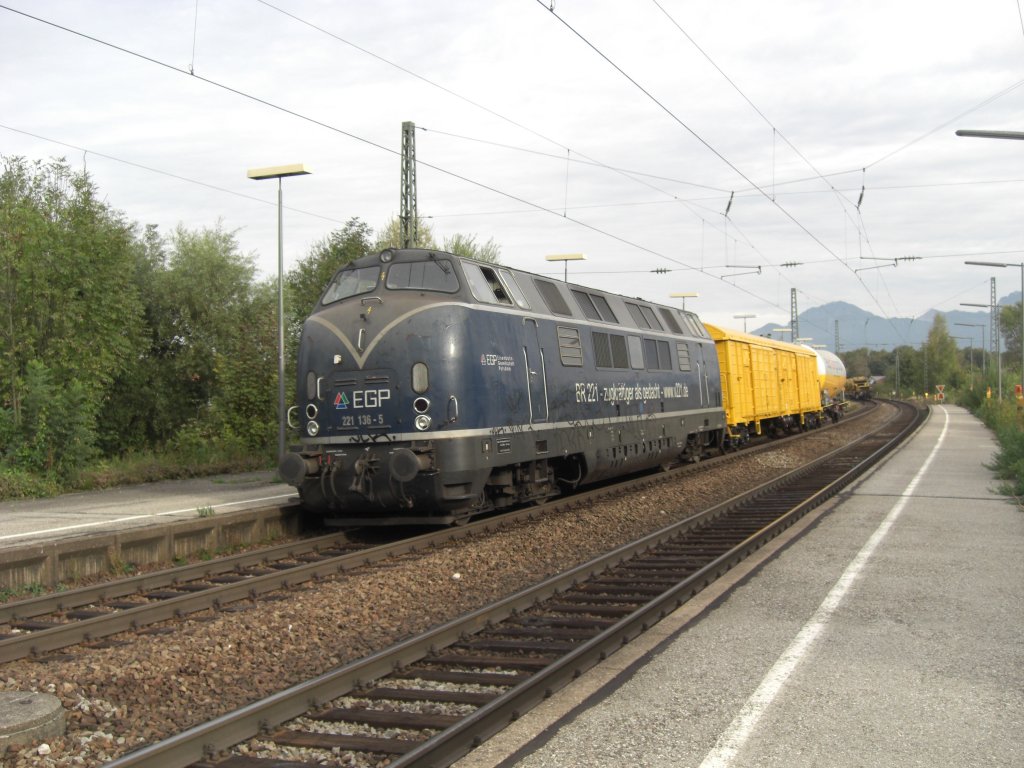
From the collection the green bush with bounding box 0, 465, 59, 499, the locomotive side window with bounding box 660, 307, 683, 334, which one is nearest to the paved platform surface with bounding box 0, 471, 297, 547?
the green bush with bounding box 0, 465, 59, 499

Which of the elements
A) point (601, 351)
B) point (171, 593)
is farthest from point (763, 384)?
point (171, 593)

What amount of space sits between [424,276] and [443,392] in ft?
5.69

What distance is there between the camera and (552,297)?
46.5 feet

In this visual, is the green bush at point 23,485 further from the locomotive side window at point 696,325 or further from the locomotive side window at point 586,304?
the locomotive side window at point 696,325

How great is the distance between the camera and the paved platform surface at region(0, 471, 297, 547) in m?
12.0

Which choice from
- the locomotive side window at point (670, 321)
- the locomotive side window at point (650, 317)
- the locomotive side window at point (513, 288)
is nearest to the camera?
the locomotive side window at point (513, 288)

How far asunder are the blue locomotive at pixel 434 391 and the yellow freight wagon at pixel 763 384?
1134 centimetres

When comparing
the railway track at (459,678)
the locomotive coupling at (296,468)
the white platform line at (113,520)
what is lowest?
the railway track at (459,678)

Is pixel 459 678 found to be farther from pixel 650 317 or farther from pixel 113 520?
pixel 650 317

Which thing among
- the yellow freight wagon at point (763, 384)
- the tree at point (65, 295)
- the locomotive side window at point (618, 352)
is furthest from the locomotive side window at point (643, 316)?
the tree at point (65, 295)

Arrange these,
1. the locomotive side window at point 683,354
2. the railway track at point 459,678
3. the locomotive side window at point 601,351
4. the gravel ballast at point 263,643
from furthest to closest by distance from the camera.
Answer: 1. the locomotive side window at point 683,354
2. the locomotive side window at point 601,351
3. the gravel ballast at point 263,643
4. the railway track at point 459,678

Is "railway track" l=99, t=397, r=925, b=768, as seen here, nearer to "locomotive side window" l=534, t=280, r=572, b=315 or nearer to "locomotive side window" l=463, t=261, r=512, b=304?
"locomotive side window" l=463, t=261, r=512, b=304

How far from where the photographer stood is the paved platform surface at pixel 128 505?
39.5 ft

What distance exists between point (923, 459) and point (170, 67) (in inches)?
786
